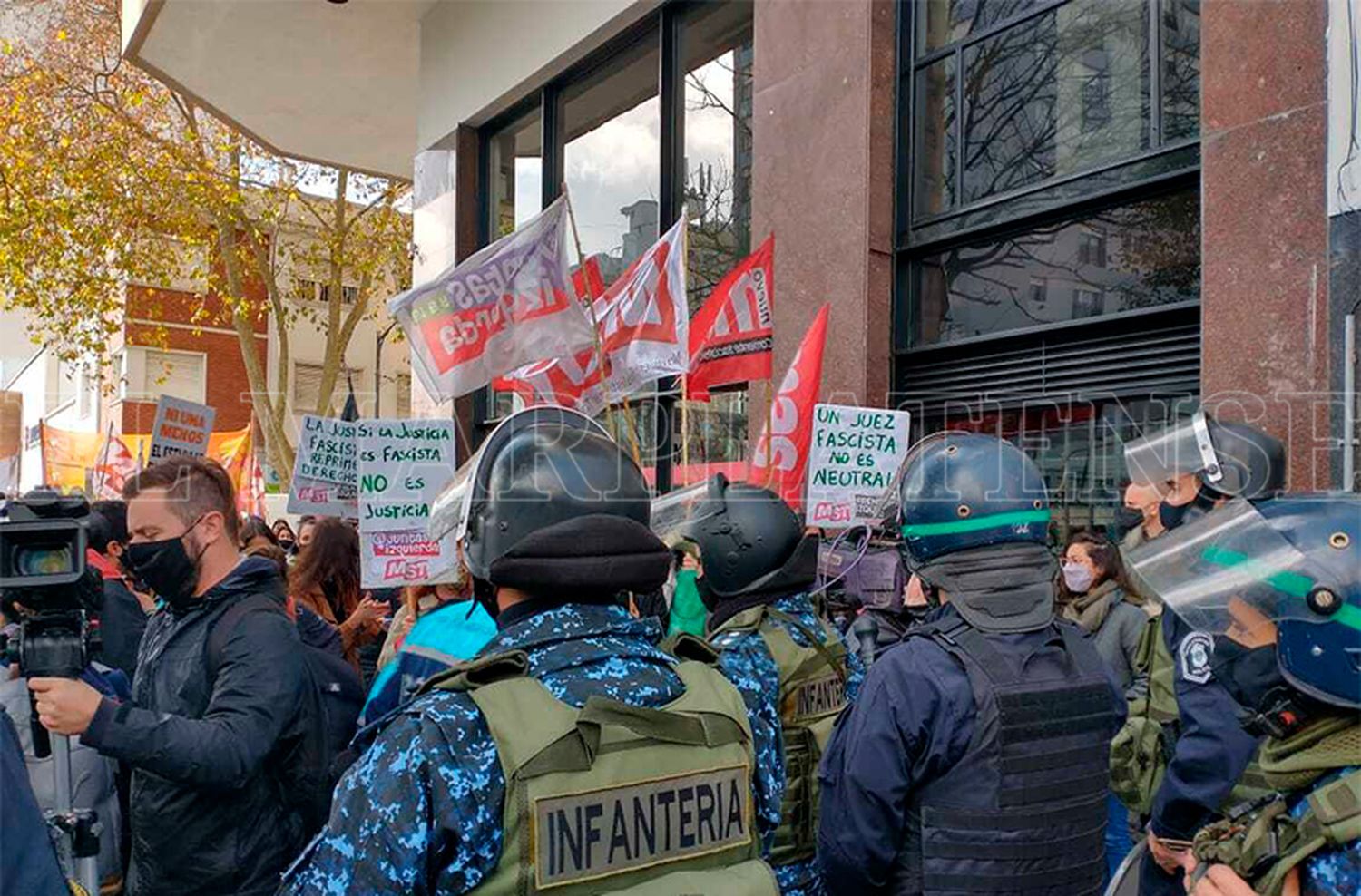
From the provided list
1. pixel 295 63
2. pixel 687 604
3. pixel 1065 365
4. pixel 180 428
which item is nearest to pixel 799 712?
pixel 687 604

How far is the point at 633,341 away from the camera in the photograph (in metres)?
A: 6.98

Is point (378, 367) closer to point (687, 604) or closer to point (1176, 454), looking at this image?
point (687, 604)

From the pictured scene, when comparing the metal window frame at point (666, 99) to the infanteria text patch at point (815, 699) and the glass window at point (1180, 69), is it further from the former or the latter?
the infanteria text patch at point (815, 699)

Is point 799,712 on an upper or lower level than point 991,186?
lower

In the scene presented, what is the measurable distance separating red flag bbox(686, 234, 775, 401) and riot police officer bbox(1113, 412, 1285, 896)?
146 inches

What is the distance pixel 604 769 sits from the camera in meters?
1.75

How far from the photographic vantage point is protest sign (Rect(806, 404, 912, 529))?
591 centimetres

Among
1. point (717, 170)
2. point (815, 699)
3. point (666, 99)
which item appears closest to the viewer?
point (815, 699)

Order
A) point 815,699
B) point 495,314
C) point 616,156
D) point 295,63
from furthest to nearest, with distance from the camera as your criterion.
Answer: point 295,63
point 616,156
point 495,314
point 815,699

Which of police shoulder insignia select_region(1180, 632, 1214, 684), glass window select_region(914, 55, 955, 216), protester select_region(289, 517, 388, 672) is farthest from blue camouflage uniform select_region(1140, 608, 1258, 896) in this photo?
glass window select_region(914, 55, 955, 216)

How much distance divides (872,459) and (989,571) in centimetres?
312

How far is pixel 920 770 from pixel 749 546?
3.45ft

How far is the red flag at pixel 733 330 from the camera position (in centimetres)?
764

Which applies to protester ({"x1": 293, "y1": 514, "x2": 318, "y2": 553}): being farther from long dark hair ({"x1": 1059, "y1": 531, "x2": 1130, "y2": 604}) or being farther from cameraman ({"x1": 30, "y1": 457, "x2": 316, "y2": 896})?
long dark hair ({"x1": 1059, "y1": 531, "x2": 1130, "y2": 604})
